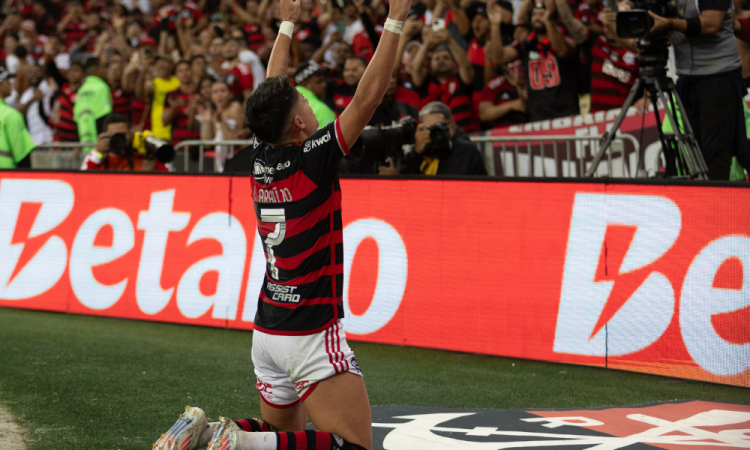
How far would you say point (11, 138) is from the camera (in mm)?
11141

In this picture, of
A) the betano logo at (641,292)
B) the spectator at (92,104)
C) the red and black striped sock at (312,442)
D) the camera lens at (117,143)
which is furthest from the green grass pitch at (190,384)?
the spectator at (92,104)

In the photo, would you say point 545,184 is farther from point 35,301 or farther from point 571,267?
point 35,301

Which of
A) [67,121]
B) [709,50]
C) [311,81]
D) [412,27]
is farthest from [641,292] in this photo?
[67,121]

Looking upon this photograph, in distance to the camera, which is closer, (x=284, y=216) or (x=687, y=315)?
(x=284, y=216)

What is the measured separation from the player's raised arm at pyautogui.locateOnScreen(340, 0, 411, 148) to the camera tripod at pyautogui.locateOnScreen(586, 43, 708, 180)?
12.9 feet

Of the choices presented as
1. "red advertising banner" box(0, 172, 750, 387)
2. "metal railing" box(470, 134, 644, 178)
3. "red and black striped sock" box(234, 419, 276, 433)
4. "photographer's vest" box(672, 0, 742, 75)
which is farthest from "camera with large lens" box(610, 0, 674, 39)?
"red and black striped sock" box(234, 419, 276, 433)

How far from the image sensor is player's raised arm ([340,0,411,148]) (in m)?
3.09

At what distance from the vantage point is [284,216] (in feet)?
10.9

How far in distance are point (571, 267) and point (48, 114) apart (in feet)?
41.1

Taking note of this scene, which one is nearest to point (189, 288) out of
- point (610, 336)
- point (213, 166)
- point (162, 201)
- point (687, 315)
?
point (162, 201)

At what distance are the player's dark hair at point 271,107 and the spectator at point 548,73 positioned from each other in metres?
7.02

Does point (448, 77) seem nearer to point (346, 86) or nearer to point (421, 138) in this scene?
point (346, 86)

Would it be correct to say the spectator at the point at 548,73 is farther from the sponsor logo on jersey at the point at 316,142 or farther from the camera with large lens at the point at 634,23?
the sponsor logo on jersey at the point at 316,142

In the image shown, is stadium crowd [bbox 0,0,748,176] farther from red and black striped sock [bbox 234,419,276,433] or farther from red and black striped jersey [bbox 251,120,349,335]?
red and black striped sock [bbox 234,419,276,433]
